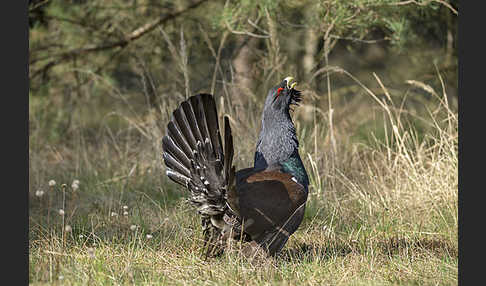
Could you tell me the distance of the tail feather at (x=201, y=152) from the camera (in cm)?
380

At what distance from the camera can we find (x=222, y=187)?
380cm

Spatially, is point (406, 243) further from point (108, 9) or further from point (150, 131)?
point (108, 9)

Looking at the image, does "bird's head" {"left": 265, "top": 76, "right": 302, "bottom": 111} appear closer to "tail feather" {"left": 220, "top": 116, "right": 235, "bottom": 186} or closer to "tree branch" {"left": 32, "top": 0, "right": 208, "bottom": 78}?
"tail feather" {"left": 220, "top": 116, "right": 235, "bottom": 186}

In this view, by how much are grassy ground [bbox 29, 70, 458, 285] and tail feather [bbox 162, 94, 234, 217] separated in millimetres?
407

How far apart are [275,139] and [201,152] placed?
28.7 inches

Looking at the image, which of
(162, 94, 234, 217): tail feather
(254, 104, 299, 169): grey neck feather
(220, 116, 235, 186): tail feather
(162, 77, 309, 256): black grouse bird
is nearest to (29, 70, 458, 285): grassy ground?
(162, 77, 309, 256): black grouse bird

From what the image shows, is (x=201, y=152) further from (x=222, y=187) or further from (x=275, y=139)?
(x=275, y=139)

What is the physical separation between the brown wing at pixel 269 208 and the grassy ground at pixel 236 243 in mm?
174

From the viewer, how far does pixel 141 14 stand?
795 cm

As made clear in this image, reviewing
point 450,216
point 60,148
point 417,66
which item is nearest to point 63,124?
point 60,148

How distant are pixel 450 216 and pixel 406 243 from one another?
767 millimetres

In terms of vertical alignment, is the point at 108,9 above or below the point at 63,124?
above

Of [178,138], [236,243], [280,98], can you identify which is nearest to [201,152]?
[178,138]

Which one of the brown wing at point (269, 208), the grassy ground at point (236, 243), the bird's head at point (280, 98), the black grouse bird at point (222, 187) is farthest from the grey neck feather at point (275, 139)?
the grassy ground at point (236, 243)
